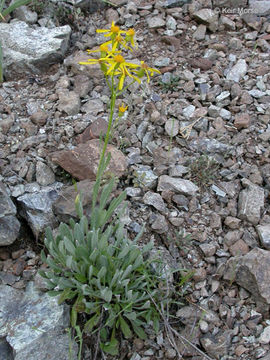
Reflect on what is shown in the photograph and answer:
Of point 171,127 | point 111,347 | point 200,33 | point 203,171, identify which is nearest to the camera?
point 111,347

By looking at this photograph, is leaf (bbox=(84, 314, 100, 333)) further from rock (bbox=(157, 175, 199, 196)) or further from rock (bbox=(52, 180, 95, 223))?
rock (bbox=(157, 175, 199, 196))

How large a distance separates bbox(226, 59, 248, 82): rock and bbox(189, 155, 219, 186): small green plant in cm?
110

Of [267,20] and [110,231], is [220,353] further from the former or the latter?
[267,20]

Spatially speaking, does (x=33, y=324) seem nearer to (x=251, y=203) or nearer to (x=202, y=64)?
(x=251, y=203)

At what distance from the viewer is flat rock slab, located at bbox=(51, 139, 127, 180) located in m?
3.30

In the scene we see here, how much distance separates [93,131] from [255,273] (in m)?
1.74

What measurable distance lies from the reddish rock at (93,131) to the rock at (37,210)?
25.2 inches

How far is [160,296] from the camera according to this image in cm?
281

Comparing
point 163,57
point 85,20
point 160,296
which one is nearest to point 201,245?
point 160,296

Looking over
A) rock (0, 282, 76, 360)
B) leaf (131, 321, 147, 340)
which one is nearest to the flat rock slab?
rock (0, 282, 76, 360)

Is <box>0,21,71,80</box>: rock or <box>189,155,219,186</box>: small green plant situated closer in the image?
<box>189,155,219,186</box>: small green plant

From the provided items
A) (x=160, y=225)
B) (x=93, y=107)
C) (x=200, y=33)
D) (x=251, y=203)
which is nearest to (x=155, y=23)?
(x=200, y=33)

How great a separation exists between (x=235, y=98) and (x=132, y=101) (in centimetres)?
97

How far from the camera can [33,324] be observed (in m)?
2.67
